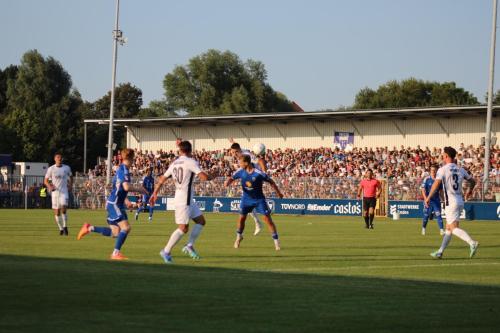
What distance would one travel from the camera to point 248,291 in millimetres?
12164

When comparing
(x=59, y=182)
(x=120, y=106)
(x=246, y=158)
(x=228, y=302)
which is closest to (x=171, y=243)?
(x=246, y=158)

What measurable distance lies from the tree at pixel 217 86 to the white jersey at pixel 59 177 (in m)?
98.6

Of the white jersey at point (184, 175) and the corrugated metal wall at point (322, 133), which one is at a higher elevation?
the corrugated metal wall at point (322, 133)

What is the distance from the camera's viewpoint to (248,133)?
74.1 metres

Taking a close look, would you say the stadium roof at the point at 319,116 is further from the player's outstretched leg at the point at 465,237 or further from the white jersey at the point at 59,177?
the player's outstretched leg at the point at 465,237

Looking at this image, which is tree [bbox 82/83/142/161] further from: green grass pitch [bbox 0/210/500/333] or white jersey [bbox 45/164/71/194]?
green grass pitch [bbox 0/210/500/333]

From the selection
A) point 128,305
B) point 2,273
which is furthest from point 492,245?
point 128,305

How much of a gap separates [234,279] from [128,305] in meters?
3.48

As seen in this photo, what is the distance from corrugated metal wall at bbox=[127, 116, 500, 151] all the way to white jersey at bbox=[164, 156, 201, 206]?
4747 centimetres

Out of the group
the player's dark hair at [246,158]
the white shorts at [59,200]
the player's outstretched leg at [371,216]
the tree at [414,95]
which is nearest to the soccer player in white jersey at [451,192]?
the player's dark hair at [246,158]

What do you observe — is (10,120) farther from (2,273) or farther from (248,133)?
(2,273)

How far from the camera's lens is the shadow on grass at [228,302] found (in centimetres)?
923

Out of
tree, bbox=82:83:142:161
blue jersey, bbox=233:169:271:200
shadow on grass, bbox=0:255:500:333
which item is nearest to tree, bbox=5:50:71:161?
tree, bbox=82:83:142:161

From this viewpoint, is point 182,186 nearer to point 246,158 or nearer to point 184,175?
point 184,175
